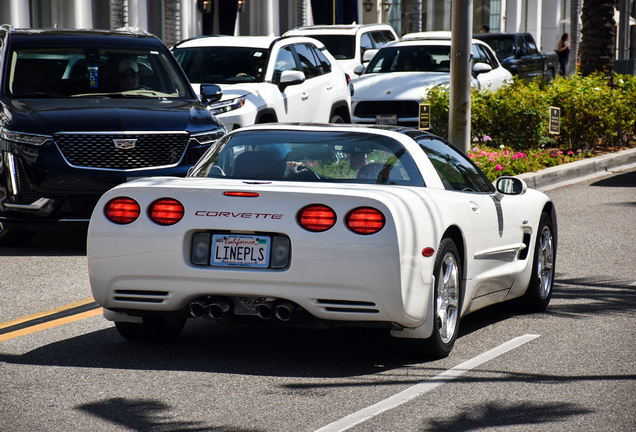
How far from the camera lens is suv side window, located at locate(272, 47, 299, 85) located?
1381 centimetres

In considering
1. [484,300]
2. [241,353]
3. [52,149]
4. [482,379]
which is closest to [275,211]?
[241,353]

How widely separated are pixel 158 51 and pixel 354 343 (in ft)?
19.3

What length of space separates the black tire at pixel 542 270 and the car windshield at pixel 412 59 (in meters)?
11.0

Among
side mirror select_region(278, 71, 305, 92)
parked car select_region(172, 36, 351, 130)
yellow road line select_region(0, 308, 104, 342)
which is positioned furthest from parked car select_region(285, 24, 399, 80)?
yellow road line select_region(0, 308, 104, 342)

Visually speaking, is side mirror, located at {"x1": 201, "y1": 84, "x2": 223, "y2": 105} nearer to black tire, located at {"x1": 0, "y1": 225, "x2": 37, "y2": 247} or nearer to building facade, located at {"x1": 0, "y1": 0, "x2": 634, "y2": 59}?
black tire, located at {"x1": 0, "y1": 225, "x2": 37, "y2": 247}

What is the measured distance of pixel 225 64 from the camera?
1389 centimetres

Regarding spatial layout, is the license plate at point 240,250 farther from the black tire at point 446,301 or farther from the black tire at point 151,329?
the black tire at point 446,301

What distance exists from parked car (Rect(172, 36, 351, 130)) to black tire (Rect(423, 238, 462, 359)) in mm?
6941

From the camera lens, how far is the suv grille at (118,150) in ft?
29.3

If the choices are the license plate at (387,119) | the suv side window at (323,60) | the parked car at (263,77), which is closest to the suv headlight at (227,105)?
the parked car at (263,77)

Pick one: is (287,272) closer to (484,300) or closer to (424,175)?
(424,175)

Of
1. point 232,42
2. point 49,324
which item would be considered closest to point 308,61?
point 232,42

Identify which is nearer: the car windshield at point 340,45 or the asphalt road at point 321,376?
the asphalt road at point 321,376

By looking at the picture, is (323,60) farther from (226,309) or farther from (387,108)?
(226,309)
